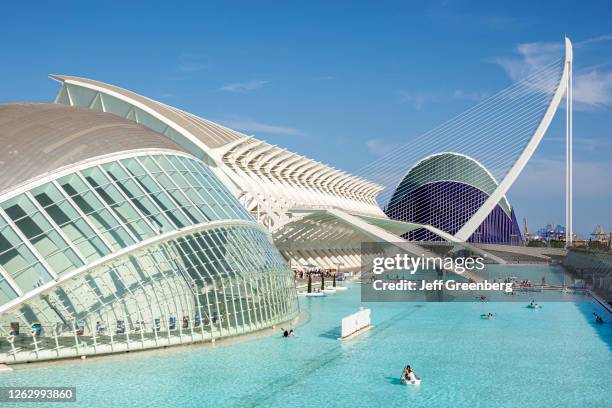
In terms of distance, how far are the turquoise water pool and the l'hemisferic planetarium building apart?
0.91 meters

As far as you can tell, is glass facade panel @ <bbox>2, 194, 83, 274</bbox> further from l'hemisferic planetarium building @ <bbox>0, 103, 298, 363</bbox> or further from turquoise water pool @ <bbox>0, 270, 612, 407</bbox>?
turquoise water pool @ <bbox>0, 270, 612, 407</bbox>

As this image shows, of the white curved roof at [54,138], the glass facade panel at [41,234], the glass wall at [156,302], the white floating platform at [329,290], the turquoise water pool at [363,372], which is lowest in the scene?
the turquoise water pool at [363,372]

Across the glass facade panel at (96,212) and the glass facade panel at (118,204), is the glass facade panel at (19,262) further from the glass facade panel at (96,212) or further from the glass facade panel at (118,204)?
the glass facade panel at (118,204)

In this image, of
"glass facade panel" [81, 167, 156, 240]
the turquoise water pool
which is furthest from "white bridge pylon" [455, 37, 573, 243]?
"glass facade panel" [81, 167, 156, 240]

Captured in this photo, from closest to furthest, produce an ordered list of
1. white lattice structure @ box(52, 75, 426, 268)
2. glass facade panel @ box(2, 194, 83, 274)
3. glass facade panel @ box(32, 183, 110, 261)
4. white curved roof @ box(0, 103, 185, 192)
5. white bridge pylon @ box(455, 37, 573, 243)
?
glass facade panel @ box(2, 194, 83, 274) < glass facade panel @ box(32, 183, 110, 261) < white curved roof @ box(0, 103, 185, 192) < white lattice structure @ box(52, 75, 426, 268) < white bridge pylon @ box(455, 37, 573, 243)

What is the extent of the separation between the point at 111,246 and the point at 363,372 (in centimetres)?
720

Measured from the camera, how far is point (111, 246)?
58.5 ft

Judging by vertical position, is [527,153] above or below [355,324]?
above

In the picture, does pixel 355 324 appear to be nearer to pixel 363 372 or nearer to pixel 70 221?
pixel 363 372

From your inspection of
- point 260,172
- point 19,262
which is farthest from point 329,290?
point 19,262

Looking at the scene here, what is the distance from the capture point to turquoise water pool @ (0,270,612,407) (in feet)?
46.1

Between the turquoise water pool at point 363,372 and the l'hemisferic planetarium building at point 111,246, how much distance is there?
2.98 ft

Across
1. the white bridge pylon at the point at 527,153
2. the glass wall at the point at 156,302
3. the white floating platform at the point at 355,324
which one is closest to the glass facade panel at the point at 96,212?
the glass wall at the point at 156,302

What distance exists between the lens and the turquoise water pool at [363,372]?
1406 cm
